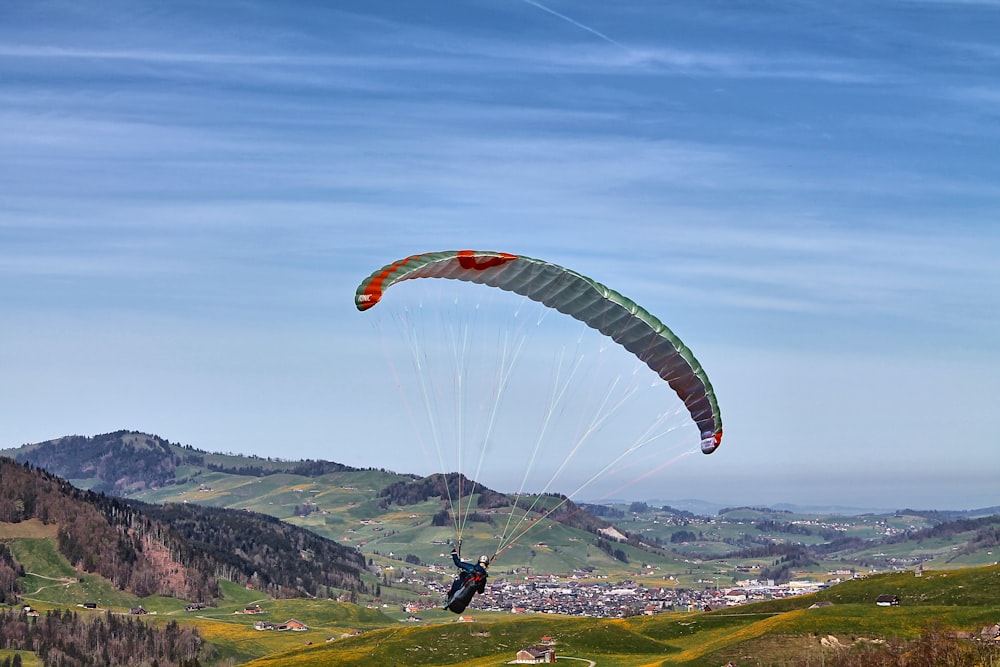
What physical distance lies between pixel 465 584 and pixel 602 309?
15.2m

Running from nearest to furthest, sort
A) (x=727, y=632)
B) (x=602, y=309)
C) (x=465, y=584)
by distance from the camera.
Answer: (x=465, y=584) → (x=602, y=309) → (x=727, y=632)

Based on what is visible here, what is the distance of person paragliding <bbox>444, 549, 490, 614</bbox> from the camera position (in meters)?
46.8

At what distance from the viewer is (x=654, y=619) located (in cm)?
17038

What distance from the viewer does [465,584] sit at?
47281mm

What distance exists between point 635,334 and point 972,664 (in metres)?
45.7

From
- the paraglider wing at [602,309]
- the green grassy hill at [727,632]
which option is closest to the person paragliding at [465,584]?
the paraglider wing at [602,309]

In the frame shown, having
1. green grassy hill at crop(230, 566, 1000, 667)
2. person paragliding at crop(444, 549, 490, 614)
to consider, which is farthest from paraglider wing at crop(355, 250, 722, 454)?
green grassy hill at crop(230, 566, 1000, 667)

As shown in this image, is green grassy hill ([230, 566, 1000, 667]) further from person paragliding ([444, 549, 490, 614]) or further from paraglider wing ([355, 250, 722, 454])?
person paragliding ([444, 549, 490, 614])

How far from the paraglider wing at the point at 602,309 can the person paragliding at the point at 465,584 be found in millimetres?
12595

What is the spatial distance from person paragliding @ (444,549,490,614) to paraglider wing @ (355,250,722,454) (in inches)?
496

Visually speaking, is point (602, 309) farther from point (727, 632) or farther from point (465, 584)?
point (727, 632)

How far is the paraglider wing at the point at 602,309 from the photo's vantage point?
52156mm

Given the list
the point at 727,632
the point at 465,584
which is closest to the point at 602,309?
the point at 465,584

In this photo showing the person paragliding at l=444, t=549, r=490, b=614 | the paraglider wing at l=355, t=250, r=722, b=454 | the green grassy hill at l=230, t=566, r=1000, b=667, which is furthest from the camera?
the green grassy hill at l=230, t=566, r=1000, b=667
